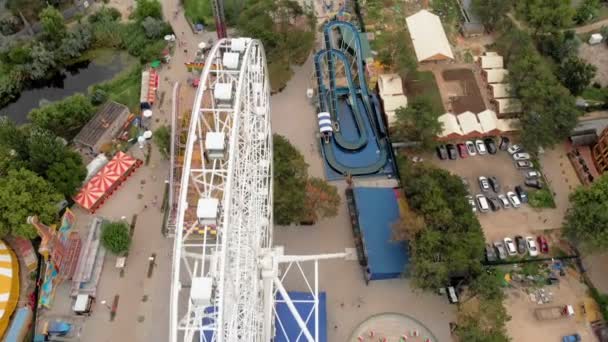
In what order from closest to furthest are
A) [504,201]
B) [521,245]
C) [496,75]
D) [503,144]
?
[521,245] < [504,201] < [503,144] < [496,75]

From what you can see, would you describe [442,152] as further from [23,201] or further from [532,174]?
[23,201]

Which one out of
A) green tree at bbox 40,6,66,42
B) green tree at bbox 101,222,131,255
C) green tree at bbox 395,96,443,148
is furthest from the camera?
green tree at bbox 40,6,66,42

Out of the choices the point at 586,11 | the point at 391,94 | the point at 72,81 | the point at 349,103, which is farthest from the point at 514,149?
the point at 72,81

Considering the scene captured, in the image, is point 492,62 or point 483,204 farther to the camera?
point 492,62

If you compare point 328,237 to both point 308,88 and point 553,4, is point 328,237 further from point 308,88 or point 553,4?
point 553,4

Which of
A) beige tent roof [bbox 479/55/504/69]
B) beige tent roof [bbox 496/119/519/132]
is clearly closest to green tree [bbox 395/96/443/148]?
beige tent roof [bbox 496/119/519/132]

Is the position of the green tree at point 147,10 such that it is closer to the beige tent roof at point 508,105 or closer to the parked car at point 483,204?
the beige tent roof at point 508,105

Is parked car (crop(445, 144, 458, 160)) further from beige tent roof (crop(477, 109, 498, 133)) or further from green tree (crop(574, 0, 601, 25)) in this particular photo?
green tree (crop(574, 0, 601, 25))

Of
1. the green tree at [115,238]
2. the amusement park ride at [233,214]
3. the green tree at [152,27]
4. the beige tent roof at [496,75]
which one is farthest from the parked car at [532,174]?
the green tree at [152,27]
